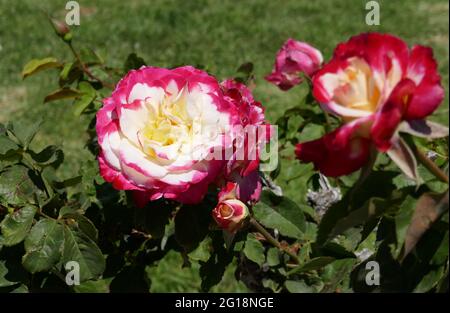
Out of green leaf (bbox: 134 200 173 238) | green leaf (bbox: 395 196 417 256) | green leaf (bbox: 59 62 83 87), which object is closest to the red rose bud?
green leaf (bbox: 134 200 173 238)

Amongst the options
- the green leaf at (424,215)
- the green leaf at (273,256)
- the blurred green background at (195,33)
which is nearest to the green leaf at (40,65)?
the green leaf at (273,256)

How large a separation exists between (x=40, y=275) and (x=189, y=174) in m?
0.49

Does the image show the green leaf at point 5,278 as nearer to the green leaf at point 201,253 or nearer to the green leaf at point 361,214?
the green leaf at point 201,253

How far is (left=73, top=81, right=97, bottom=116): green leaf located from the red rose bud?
0.58 m

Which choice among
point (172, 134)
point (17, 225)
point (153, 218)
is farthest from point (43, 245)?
point (172, 134)

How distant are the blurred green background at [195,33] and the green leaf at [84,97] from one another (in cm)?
212

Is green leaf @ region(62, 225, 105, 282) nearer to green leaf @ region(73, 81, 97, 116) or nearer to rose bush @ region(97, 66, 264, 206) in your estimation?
rose bush @ region(97, 66, 264, 206)

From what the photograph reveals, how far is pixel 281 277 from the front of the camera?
1445mm

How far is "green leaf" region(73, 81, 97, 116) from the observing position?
1461 millimetres

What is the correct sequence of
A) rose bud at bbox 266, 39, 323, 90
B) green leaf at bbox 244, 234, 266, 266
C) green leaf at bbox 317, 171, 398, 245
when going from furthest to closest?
rose bud at bbox 266, 39, 323, 90 → green leaf at bbox 244, 234, 266, 266 → green leaf at bbox 317, 171, 398, 245

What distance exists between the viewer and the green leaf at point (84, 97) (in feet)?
4.79

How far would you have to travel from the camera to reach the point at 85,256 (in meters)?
1.10

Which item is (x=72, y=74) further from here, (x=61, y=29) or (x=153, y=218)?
(x=153, y=218)
